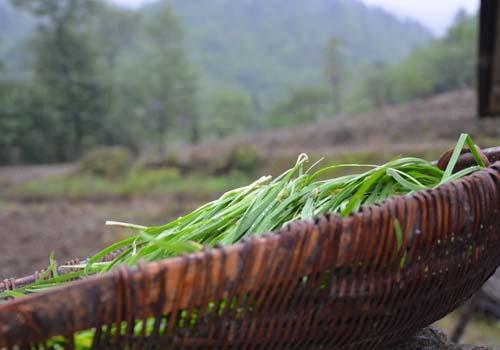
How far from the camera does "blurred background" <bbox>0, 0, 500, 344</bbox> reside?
8312 mm

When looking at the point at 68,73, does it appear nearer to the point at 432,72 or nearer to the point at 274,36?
the point at 432,72

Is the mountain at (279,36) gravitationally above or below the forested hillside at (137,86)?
above

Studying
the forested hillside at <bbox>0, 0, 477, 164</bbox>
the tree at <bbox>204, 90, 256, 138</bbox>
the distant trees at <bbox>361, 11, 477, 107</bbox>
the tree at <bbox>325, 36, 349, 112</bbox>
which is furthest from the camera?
the tree at <bbox>204, 90, 256, 138</bbox>

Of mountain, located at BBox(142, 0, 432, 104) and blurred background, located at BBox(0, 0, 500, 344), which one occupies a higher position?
mountain, located at BBox(142, 0, 432, 104)

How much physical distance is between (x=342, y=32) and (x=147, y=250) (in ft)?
282

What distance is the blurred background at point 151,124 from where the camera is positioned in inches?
327

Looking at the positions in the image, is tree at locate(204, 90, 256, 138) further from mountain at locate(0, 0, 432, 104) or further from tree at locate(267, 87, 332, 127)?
mountain at locate(0, 0, 432, 104)

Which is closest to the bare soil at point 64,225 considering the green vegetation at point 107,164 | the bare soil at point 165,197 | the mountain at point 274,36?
the bare soil at point 165,197

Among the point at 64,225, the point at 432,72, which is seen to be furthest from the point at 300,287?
the point at 432,72

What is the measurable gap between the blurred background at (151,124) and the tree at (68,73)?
0.05 metres

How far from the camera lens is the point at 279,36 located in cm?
7994

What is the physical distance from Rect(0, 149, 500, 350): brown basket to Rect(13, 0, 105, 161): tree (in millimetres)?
22122

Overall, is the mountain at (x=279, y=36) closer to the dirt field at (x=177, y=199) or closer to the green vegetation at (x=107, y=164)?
the dirt field at (x=177, y=199)

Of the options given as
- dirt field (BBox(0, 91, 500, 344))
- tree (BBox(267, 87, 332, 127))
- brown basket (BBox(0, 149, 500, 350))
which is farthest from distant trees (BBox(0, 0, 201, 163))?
brown basket (BBox(0, 149, 500, 350))
